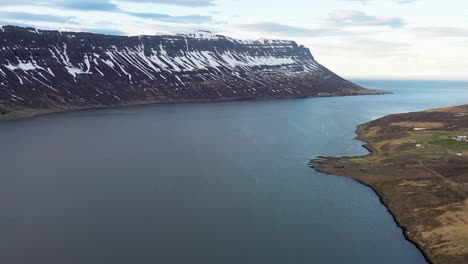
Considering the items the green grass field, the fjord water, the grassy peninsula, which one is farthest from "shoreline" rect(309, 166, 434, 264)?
the green grass field

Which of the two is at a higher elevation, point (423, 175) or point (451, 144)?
point (451, 144)

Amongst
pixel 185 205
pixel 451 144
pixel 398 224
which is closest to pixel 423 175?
pixel 398 224

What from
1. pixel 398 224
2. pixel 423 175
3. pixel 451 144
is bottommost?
Answer: pixel 398 224

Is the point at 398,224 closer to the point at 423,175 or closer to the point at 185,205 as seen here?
the point at 423,175

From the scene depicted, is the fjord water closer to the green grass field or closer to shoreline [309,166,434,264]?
shoreline [309,166,434,264]

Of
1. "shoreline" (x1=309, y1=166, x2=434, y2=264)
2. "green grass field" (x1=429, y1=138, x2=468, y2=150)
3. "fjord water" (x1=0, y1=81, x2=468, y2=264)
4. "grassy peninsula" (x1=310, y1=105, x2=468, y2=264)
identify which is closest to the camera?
"fjord water" (x1=0, y1=81, x2=468, y2=264)

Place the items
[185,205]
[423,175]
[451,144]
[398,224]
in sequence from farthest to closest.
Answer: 1. [451,144]
2. [423,175]
3. [185,205]
4. [398,224]

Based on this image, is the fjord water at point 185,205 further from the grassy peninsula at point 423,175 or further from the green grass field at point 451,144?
the green grass field at point 451,144

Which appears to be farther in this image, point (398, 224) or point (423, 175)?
point (423, 175)
